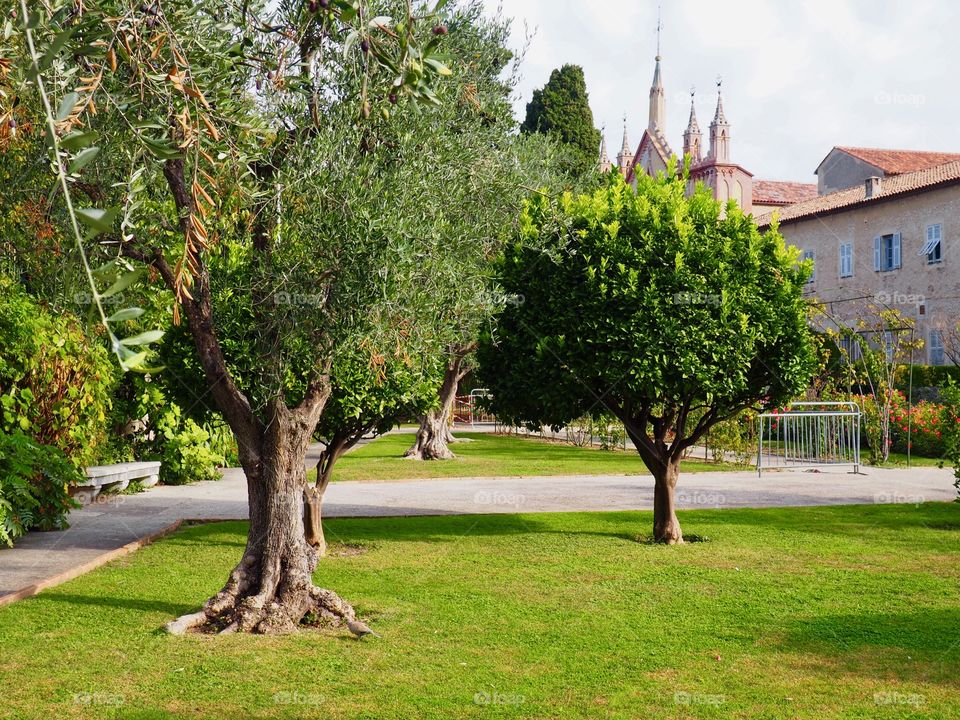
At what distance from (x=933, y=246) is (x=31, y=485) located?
3193 centimetres

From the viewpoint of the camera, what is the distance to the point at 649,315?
1122cm

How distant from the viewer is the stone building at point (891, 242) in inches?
1325

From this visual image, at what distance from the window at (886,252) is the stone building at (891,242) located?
0.04 metres

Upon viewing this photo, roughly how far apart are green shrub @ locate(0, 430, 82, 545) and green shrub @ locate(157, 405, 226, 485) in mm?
5862

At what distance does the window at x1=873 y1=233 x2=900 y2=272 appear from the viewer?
36281 mm

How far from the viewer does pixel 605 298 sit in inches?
447

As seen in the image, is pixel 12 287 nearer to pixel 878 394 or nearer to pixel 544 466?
pixel 544 466

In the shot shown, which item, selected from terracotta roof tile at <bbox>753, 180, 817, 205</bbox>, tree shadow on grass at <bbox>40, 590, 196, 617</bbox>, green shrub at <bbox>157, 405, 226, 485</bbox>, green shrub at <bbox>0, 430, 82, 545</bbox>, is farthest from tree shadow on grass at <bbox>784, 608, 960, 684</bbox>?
terracotta roof tile at <bbox>753, 180, 817, 205</bbox>

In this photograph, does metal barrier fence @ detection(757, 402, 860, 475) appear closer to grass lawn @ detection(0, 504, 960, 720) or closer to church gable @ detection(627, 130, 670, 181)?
grass lawn @ detection(0, 504, 960, 720)

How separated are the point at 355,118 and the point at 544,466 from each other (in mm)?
15677

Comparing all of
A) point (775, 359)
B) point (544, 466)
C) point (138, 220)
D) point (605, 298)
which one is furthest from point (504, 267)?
point (544, 466)

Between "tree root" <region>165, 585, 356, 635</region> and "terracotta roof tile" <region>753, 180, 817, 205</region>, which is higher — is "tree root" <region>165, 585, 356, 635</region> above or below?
below

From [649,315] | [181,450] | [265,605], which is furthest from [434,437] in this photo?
[265,605]

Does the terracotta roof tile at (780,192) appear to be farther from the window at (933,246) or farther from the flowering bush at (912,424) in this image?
the flowering bush at (912,424)
